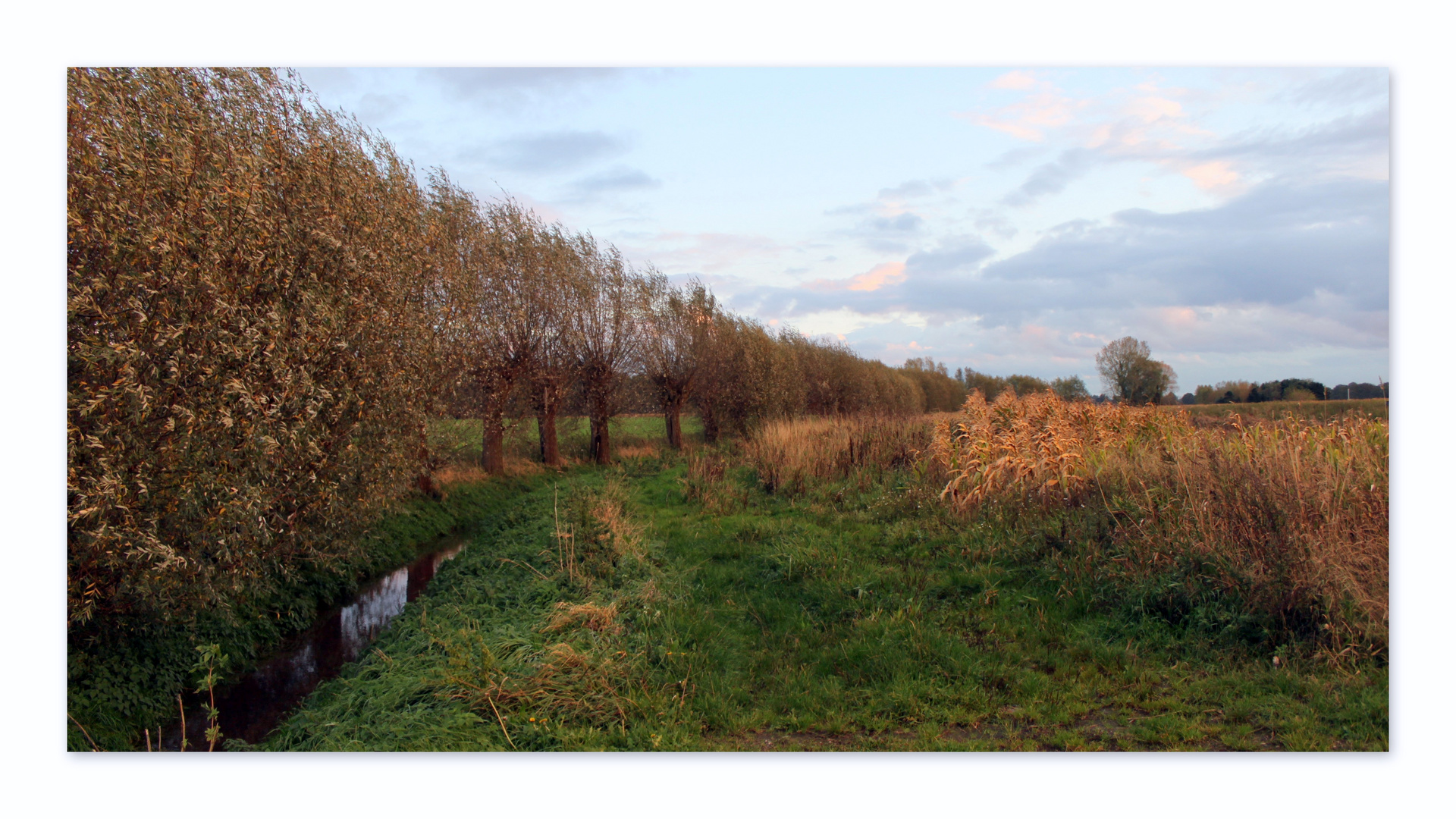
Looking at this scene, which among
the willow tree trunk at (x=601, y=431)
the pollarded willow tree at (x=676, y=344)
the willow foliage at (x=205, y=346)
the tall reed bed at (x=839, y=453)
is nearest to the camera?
the willow foliage at (x=205, y=346)

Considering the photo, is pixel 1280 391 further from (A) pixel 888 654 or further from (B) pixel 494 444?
(B) pixel 494 444

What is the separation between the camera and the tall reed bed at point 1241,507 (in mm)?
4945

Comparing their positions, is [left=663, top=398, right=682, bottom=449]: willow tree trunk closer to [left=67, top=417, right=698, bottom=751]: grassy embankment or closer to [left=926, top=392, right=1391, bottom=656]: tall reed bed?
[left=67, top=417, right=698, bottom=751]: grassy embankment

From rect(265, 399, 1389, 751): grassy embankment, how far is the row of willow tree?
1.79 metres

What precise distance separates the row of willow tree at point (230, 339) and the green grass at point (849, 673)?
1.80m

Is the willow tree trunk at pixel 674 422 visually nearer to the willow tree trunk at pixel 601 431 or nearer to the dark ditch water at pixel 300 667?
the willow tree trunk at pixel 601 431

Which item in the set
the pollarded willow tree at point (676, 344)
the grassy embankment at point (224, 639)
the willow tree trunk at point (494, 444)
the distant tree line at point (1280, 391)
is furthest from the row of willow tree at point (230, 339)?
the pollarded willow tree at point (676, 344)

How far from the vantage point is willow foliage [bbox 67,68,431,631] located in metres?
4.72

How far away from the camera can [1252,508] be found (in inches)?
231

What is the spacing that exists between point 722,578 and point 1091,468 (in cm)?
519

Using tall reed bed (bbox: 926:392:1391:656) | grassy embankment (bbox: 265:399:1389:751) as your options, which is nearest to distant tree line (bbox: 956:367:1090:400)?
tall reed bed (bbox: 926:392:1391:656)

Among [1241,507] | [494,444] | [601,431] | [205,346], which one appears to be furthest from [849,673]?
[601,431]

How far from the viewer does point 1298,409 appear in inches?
255
